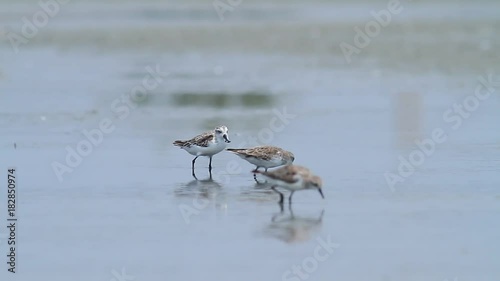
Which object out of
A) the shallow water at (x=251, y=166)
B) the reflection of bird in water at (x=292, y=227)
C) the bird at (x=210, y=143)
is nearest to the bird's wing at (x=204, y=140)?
the bird at (x=210, y=143)

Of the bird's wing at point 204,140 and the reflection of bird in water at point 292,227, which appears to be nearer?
the reflection of bird in water at point 292,227

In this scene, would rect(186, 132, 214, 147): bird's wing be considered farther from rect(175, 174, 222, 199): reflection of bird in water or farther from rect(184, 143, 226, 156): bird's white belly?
rect(175, 174, 222, 199): reflection of bird in water

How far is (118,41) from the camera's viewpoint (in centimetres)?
3862

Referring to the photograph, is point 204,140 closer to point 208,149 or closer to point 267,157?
point 208,149

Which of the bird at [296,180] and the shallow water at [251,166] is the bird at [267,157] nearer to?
the shallow water at [251,166]

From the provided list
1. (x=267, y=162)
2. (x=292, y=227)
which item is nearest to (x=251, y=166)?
(x=267, y=162)

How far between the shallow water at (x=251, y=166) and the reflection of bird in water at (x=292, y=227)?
0.10ft

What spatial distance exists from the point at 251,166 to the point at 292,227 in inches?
170

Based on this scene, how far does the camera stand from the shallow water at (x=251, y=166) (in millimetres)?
11477

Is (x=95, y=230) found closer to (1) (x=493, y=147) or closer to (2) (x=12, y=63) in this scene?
(1) (x=493, y=147)

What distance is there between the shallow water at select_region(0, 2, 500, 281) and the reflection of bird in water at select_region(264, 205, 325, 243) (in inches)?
1.2

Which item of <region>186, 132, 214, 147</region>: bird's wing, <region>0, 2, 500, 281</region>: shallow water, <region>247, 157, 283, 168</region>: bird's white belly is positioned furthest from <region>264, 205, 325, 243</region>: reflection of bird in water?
<region>186, 132, 214, 147</region>: bird's wing

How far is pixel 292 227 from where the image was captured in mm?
12523

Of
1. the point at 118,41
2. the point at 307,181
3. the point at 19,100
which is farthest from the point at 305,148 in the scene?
the point at 118,41
